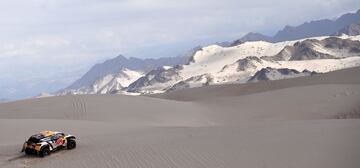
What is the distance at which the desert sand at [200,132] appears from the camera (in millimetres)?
13750

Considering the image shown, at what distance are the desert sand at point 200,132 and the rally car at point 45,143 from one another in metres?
0.26

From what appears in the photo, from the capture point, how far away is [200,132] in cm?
1925

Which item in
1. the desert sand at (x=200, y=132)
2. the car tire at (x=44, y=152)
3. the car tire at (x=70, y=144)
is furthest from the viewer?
the car tire at (x=70, y=144)

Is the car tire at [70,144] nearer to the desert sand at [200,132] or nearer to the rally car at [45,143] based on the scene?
the rally car at [45,143]

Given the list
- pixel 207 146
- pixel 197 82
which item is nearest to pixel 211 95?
pixel 207 146

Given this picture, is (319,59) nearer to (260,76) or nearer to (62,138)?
(260,76)

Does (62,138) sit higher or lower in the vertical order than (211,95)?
higher

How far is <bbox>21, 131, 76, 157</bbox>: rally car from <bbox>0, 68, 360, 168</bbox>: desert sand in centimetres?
26

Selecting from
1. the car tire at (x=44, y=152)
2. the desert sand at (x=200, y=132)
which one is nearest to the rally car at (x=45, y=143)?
the car tire at (x=44, y=152)

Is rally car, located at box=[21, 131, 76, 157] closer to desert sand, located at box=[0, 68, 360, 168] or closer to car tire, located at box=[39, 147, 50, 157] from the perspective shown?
car tire, located at box=[39, 147, 50, 157]

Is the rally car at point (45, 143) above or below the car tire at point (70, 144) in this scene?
above

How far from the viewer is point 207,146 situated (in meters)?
15.5

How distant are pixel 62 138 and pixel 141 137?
2906 millimetres

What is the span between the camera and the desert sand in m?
13.8
